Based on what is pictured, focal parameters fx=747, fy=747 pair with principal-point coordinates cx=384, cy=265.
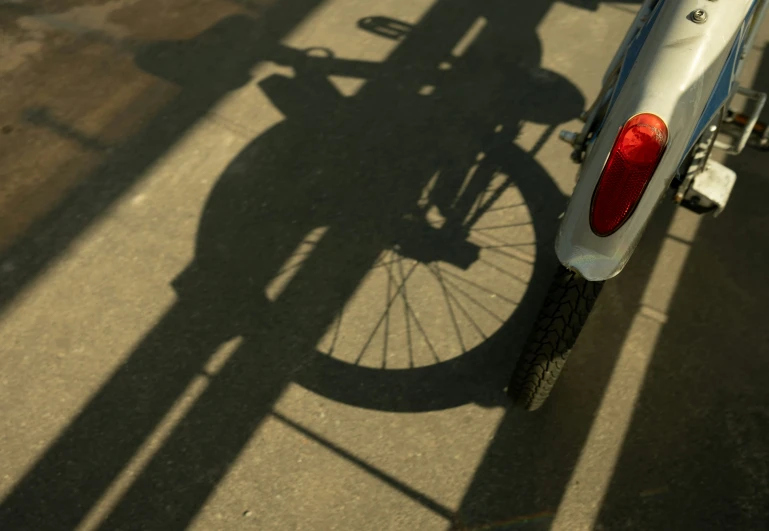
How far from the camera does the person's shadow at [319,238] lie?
309 centimetres

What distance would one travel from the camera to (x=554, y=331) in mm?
2781

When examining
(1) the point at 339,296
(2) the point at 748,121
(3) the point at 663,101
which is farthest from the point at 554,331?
(2) the point at 748,121

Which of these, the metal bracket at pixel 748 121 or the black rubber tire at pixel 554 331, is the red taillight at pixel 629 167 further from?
→ the metal bracket at pixel 748 121

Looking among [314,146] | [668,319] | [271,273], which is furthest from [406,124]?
[668,319]

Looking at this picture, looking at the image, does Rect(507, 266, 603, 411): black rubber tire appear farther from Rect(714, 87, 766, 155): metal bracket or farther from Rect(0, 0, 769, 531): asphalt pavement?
Rect(714, 87, 766, 155): metal bracket

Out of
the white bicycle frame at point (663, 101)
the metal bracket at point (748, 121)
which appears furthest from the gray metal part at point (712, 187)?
the white bicycle frame at point (663, 101)

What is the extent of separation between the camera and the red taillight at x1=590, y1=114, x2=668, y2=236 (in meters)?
2.27

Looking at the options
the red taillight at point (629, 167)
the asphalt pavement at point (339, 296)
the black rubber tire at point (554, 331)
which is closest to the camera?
the red taillight at point (629, 167)

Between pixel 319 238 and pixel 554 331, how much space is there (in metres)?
1.40

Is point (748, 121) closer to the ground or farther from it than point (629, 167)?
closer to the ground

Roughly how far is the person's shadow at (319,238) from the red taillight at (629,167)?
3.88 ft

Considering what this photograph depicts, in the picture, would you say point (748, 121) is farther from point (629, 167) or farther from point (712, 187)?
point (629, 167)

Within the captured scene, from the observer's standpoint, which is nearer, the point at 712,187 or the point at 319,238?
the point at 712,187

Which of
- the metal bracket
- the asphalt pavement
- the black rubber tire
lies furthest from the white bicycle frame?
the asphalt pavement
